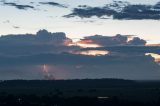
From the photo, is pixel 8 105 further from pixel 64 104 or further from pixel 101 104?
pixel 101 104

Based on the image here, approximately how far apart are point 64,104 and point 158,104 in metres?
26.2

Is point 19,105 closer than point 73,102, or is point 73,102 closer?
point 19,105

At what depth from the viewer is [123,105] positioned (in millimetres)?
149250

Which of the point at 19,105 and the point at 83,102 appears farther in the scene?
the point at 83,102

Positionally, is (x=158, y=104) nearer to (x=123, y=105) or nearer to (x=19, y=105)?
(x=123, y=105)

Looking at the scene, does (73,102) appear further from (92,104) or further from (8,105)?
(8,105)

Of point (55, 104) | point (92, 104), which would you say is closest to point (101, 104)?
point (92, 104)

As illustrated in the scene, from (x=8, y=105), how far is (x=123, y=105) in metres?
31.7

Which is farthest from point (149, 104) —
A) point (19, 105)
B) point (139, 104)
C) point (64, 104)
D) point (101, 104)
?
point (19, 105)

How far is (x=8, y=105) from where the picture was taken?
145 meters

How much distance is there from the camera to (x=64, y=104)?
151 meters

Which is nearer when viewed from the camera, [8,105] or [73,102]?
[8,105]

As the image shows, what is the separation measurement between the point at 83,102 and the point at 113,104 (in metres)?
8.64

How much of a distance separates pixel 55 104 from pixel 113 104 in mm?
16552
